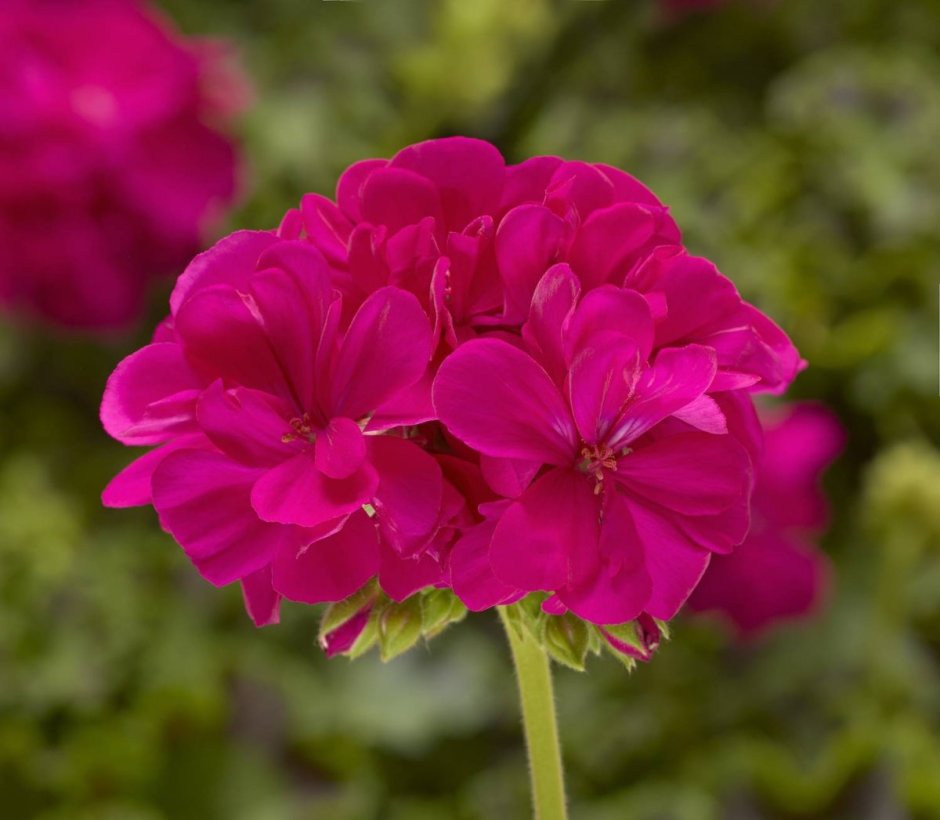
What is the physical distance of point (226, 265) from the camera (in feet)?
0.83

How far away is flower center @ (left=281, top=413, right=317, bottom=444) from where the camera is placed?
0.82ft

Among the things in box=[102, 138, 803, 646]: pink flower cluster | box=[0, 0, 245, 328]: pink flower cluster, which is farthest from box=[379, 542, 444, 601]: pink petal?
box=[0, 0, 245, 328]: pink flower cluster

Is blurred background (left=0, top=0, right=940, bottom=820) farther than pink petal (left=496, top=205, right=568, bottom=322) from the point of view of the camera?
Yes

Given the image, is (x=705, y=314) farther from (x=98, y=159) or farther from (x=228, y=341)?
(x=98, y=159)

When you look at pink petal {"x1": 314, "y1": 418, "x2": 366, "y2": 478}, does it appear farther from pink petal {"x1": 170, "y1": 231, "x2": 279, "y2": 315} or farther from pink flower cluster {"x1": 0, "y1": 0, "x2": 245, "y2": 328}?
pink flower cluster {"x1": 0, "y1": 0, "x2": 245, "y2": 328}

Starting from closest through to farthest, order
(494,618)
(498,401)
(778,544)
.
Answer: (498,401) < (778,544) < (494,618)

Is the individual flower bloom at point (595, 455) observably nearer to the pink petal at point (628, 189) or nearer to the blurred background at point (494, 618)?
the pink petal at point (628, 189)

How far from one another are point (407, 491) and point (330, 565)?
0.02 m

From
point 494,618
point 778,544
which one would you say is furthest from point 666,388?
point 494,618

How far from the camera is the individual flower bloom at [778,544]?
23.1 inches

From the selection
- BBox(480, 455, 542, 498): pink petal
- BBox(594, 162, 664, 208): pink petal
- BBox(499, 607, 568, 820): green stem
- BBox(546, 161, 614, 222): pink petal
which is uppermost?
BBox(594, 162, 664, 208): pink petal

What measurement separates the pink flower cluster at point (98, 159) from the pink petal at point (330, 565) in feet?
1.50

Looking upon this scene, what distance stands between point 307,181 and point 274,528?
60 cm

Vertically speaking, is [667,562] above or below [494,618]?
below
